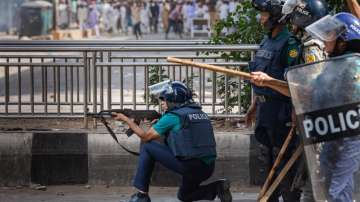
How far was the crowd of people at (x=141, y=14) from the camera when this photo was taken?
4131 centimetres

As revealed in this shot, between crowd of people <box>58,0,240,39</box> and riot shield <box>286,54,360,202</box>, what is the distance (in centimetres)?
3378

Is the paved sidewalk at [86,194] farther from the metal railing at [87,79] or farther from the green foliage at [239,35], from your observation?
the green foliage at [239,35]

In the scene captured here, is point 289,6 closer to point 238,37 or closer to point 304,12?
point 304,12

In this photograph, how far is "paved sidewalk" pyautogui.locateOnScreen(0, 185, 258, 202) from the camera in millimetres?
8570

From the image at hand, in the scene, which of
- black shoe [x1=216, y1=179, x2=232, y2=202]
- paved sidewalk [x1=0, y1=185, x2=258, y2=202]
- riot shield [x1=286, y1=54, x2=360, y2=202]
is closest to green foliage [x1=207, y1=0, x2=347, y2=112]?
paved sidewalk [x1=0, y1=185, x2=258, y2=202]

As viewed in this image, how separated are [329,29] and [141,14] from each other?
3991 cm

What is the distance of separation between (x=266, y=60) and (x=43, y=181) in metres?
2.97

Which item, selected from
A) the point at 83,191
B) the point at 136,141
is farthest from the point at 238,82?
the point at 83,191

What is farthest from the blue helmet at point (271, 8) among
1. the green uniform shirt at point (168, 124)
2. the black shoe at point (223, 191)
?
the black shoe at point (223, 191)

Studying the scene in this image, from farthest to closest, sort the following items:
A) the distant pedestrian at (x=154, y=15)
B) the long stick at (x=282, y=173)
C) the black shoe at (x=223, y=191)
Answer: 1. the distant pedestrian at (x=154, y=15)
2. the black shoe at (x=223, y=191)
3. the long stick at (x=282, y=173)

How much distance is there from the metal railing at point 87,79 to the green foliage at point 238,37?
6cm

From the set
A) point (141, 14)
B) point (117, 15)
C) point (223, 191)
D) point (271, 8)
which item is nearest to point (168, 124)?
point (223, 191)

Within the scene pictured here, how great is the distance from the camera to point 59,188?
29.7 feet

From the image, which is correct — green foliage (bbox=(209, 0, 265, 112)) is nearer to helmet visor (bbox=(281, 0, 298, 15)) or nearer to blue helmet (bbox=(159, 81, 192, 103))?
blue helmet (bbox=(159, 81, 192, 103))
